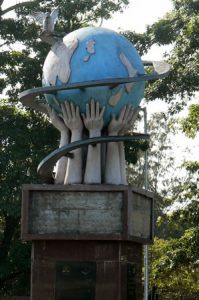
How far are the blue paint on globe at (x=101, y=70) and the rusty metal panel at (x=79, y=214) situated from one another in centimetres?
151

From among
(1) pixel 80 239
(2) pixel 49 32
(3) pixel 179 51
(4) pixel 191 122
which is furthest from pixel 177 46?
(1) pixel 80 239

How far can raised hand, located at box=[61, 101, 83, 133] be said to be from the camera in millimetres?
14820

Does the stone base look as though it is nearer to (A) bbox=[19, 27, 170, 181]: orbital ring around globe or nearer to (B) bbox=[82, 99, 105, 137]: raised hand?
(A) bbox=[19, 27, 170, 181]: orbital ring around globe

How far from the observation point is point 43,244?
1447 centimetres

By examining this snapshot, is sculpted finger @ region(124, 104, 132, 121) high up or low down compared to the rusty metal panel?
up

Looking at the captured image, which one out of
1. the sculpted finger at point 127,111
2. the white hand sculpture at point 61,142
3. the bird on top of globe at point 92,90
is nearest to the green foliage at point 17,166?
the white hand sculpture at point 61,142

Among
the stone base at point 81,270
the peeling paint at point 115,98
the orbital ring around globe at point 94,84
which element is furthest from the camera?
the peeling paint at point 115,98

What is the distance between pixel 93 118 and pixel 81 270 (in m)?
2.65

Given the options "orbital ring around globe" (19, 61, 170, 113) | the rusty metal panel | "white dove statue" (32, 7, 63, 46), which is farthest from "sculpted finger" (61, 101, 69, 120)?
the rusty metal panel

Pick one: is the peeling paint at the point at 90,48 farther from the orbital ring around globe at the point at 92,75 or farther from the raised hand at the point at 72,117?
the raised hand at the point at 72,117

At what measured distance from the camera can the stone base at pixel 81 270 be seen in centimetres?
1411

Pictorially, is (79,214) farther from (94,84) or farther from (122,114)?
(94,84)

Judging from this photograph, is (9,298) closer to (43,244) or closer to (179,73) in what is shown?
(179,73)

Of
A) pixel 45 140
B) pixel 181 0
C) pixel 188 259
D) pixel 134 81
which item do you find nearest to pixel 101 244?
pixel 134 81
